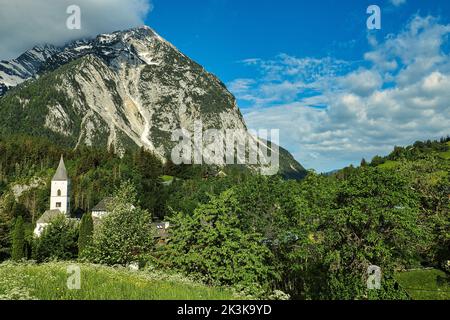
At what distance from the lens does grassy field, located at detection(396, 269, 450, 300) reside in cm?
2766

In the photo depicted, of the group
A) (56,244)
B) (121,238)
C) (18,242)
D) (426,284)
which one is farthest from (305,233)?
(18,242)

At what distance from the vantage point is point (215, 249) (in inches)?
822

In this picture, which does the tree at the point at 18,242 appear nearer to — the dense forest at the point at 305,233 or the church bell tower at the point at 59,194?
the dense forest at the point at 305,233

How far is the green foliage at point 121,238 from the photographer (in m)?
29.8

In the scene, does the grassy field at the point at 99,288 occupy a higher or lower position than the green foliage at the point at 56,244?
higher

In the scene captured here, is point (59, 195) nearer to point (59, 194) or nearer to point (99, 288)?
point (59, 194)

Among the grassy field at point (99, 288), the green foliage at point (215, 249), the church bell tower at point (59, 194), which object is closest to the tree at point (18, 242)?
the church bell tower at point (59, 194)

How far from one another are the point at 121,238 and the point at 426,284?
953 inches

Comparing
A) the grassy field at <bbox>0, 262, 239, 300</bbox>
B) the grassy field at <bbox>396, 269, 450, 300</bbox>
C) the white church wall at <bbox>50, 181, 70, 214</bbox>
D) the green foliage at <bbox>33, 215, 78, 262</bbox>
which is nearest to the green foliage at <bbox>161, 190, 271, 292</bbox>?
the grassy field at <bbox>0, 262, 239, 300</bbox>

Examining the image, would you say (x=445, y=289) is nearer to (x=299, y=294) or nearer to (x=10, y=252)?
(x=299, y=294)

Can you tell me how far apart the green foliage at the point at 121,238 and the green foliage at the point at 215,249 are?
7.68 m

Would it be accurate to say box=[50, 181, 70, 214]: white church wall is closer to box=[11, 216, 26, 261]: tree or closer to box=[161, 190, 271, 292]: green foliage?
box=[11, 216, 26, 261]: tree
